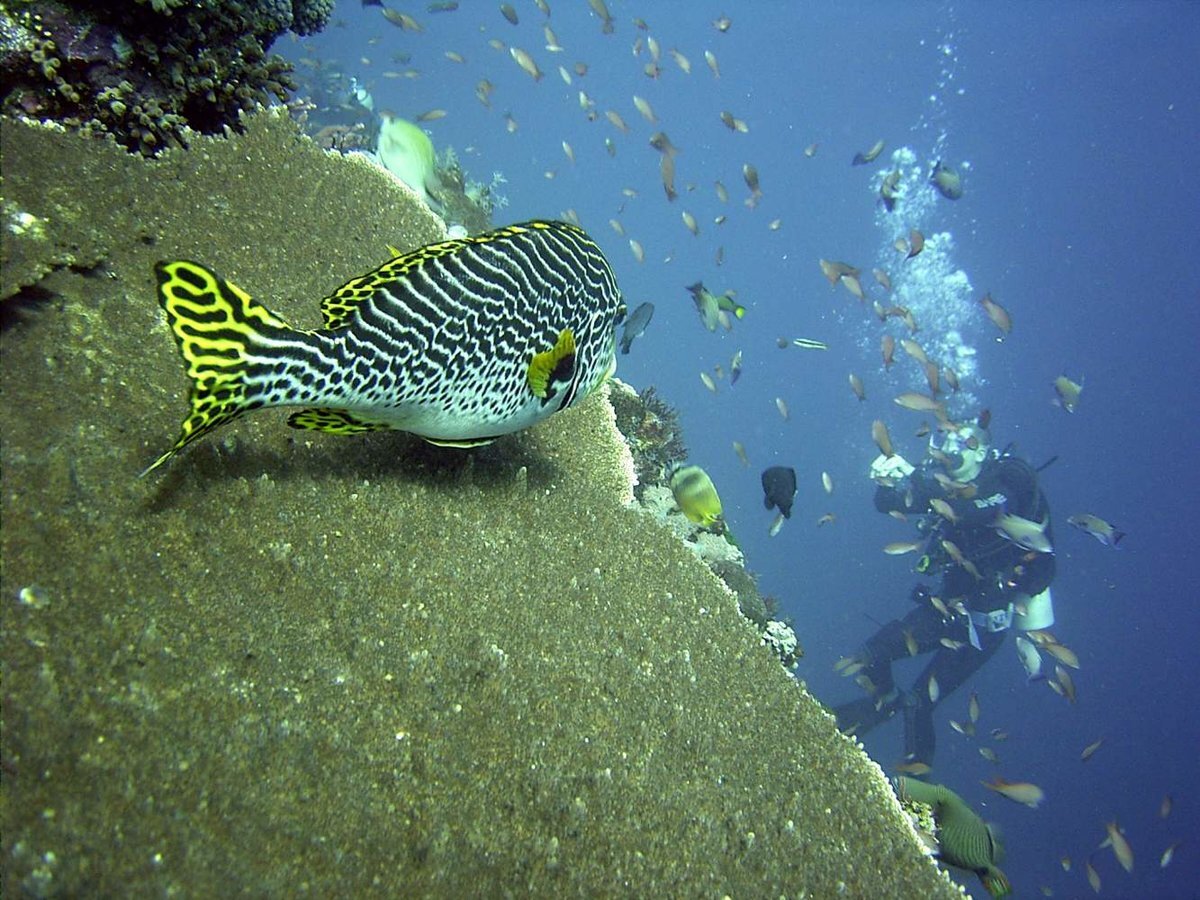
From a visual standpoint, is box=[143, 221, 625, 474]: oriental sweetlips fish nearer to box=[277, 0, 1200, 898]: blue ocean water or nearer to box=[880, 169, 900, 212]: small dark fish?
box=[880, 169, 900, 212]: small dark fish

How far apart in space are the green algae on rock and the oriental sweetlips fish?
517mm

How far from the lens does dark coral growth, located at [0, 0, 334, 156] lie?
354cm

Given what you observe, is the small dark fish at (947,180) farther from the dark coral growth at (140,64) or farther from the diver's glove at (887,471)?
the dark coral growth at (140,64)

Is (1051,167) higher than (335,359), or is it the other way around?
(1051,167)

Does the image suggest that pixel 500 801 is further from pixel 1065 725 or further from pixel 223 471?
pixel 1065 725

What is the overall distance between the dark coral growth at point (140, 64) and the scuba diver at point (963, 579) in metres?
14.9

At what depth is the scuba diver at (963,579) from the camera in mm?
15078

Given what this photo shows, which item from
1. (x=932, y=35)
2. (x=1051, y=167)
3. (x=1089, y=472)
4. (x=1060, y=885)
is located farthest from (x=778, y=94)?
(x=1060, y=885)


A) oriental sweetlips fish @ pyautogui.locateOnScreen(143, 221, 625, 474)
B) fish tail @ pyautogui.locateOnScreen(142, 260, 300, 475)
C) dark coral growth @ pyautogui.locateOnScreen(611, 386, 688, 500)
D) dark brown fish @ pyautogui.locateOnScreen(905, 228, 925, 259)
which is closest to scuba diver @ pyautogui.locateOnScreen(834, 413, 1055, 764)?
dark brown fish @ pyautogui.locateOnScreen(905, 228, 925, 259)

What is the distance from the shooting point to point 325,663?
2.48m

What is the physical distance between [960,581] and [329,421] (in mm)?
17199

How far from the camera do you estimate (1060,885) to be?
1184 inches

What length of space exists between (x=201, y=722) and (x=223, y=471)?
3.62ft

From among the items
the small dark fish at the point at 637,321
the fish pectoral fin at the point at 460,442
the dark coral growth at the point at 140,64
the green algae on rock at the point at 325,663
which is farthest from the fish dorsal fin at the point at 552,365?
the small dark fish at the point at 637,321
